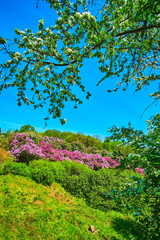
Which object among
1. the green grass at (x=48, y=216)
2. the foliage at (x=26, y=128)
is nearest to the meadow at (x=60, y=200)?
the green grass at (x=48, y=216)

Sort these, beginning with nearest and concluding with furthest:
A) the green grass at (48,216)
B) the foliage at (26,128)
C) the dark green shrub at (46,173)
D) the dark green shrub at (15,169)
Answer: the green grass at (48,216)
the dark green shrub at (15,169)
the dark green shrub at (46,173)
the foliage at (26,128)

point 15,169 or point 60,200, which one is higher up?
point 15,169

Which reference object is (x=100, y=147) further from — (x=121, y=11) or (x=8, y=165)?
(x=121, y=11)

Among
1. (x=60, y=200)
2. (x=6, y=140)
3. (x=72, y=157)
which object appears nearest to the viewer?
(x=60, y=200)

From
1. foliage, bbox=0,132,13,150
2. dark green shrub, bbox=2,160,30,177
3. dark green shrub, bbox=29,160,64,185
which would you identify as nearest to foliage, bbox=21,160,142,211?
dark green shrub, bbox=29,160,64,185

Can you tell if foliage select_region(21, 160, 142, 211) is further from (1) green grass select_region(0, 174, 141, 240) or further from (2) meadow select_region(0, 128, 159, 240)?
(1) green grass select_region(0, 174, 141, 240)

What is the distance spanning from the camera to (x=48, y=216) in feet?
16.0

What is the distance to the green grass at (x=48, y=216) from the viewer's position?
13.7 feet

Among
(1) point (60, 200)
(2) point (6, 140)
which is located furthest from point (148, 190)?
(2) point (6, 140)

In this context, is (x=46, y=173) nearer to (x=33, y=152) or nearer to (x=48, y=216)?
(x=33, y=152)

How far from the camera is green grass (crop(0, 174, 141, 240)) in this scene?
4.18 metres

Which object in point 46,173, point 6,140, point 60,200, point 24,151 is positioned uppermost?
point 6,140

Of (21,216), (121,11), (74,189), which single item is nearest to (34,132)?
(74,189)

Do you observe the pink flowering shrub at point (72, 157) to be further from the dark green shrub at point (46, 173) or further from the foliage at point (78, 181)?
the dark green shrub at point (46, 173)
